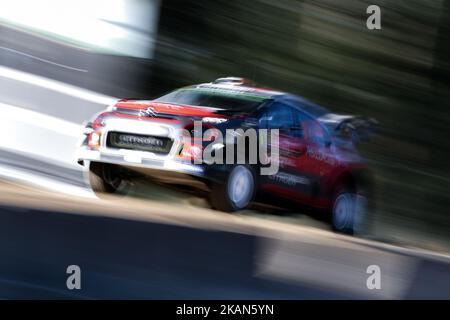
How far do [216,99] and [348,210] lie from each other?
1843 millimetres

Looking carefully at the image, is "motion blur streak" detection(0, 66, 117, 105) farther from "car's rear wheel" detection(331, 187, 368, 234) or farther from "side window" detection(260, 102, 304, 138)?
"car's rear wheel" detection(331, 187, 368, 234)

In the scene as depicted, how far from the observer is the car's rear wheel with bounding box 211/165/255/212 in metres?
7.78

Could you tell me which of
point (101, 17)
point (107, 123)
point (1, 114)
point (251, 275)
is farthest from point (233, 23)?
point (251, 275)

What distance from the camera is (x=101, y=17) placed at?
8.87 metres

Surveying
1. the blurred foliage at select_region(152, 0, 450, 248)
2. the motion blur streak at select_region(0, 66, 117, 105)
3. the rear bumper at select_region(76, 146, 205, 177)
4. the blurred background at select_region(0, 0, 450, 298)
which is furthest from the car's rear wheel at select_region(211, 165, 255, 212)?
the motion blur streak at select_region(0, 66, 117, 105)

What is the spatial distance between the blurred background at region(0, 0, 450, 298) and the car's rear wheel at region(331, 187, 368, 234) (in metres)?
0.18

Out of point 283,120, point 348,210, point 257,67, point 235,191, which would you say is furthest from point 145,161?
point 348,210

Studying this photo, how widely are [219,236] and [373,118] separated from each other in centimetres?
303

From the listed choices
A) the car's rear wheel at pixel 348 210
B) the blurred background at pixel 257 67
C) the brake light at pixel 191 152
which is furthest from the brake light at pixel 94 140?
the car's rear wheel at pixel 348 210

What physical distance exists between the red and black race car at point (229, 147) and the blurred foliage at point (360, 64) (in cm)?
37

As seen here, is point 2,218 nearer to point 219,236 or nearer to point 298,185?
point 219,236

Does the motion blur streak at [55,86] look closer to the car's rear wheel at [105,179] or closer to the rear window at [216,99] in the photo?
the rear window at [216,99]
